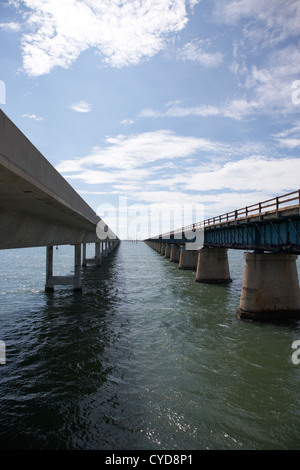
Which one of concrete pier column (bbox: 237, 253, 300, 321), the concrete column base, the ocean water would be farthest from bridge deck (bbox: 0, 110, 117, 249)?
the concrete column base

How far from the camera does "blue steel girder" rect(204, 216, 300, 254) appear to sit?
642 inches

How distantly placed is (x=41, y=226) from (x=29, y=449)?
10.2m

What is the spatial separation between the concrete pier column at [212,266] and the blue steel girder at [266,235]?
5235mm

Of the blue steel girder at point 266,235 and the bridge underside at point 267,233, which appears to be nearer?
the bridge underside at point 267,233

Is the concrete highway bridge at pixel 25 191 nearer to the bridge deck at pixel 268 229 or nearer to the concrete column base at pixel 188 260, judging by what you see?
the bridge deck at pixel 268 229

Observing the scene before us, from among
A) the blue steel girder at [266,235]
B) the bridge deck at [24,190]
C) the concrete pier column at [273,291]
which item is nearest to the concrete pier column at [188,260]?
the blue steel girder at [266,235]

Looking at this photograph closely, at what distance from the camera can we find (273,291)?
18516 millimetres

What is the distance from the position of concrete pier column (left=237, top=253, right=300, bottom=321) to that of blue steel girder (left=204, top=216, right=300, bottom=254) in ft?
4.00

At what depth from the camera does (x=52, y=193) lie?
9.16m

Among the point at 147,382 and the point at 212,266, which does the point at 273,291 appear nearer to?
the point at 147,382

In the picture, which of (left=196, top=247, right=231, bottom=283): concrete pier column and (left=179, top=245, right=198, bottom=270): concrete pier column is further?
(left=179, top=245, right=198, bottom=270): concrete pier column

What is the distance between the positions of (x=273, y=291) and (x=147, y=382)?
38.7 feet

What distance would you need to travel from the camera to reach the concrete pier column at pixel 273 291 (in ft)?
60.2

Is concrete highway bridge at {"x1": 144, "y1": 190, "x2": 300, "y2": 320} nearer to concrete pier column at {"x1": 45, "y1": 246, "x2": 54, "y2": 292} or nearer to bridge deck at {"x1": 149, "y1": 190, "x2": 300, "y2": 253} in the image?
bridge deck at {"x1": 149, "y1": 190, "x2": 300, "y2": 253}
